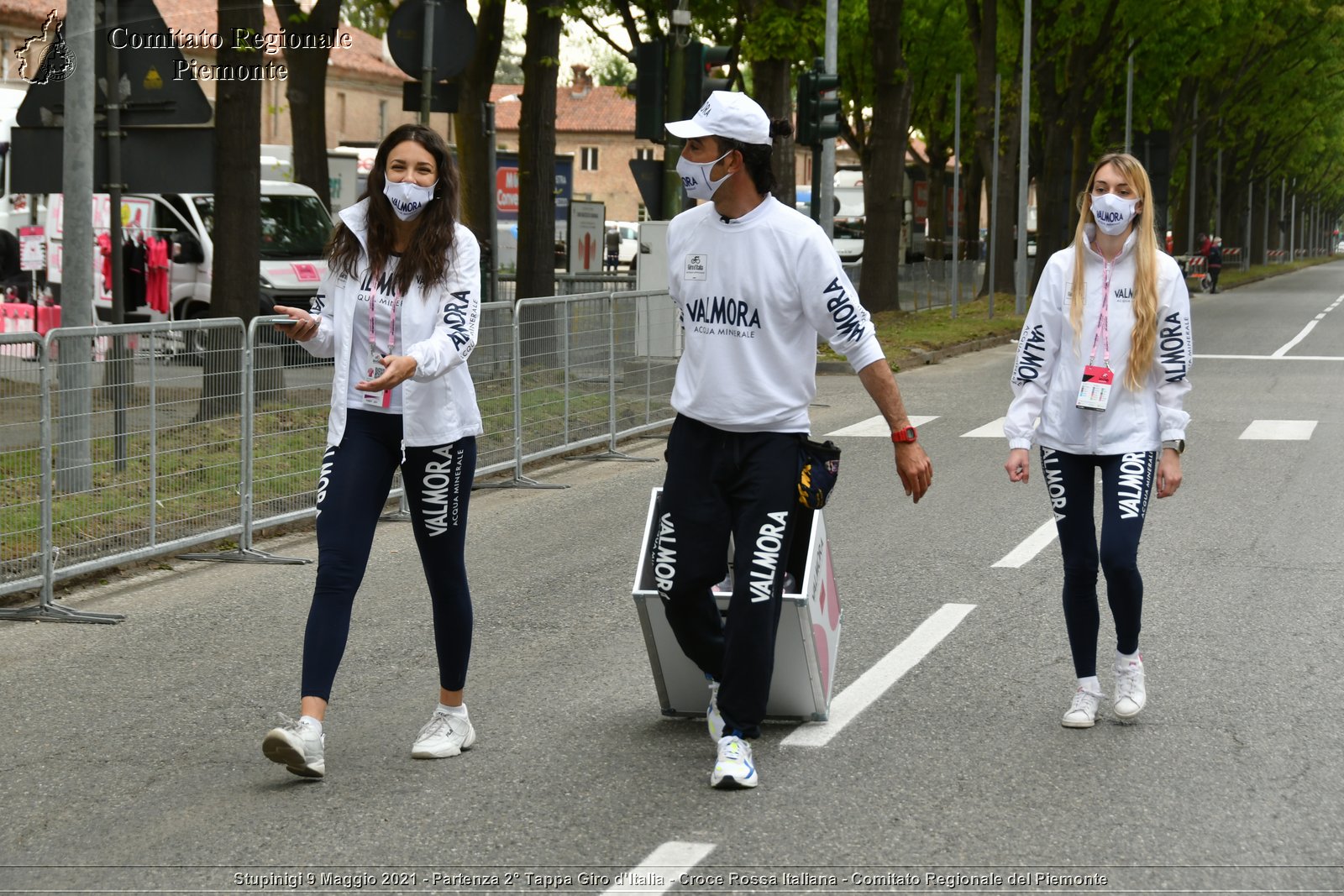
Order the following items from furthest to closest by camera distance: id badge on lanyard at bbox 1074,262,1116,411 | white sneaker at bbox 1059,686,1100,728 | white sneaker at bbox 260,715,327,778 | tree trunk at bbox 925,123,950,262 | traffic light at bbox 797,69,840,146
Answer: tree trunk at bbox 925,123,950,262 < traffic light at bbox 797,69,840,146 < white sneaker at bbox 1059,686,1100,728 < id badge on lanyard at bbox 1074,262,1116,411 < white sneaker at bbox 260,715,327,778

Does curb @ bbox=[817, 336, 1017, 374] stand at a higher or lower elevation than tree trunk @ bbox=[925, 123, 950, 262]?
lower

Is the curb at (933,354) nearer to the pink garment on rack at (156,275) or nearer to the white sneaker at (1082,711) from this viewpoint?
the pink garment on rack at (156,275)

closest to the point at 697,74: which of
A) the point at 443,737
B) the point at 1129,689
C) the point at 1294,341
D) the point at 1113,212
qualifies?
the point at 1113,212

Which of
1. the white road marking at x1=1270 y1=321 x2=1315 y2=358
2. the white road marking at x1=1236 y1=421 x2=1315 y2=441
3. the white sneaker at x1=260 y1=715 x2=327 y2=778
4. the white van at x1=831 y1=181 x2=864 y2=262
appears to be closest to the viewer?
the white sneaker at x1=260 y1=715 x2=327 y2=778

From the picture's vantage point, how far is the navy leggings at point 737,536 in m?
5.24

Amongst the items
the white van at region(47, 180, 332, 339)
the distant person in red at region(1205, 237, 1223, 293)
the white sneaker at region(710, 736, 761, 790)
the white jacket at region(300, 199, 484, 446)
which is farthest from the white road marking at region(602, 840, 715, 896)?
the distant person in red at region(1205, 237, 1223, 293)

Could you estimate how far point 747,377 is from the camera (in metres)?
5.24

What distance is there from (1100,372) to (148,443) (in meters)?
4.85

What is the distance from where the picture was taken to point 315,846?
4707 mm

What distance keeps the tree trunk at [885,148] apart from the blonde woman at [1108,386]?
74.3ft

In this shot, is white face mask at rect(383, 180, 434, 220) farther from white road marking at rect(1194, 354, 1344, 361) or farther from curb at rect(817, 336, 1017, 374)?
white road marking at rect(1194, 354, 1344, 361)

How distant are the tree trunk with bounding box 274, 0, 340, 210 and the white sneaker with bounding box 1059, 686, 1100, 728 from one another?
54.9 feet

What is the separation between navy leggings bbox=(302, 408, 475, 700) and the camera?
5.31m

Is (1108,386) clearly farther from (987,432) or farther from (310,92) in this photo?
(310,92)
